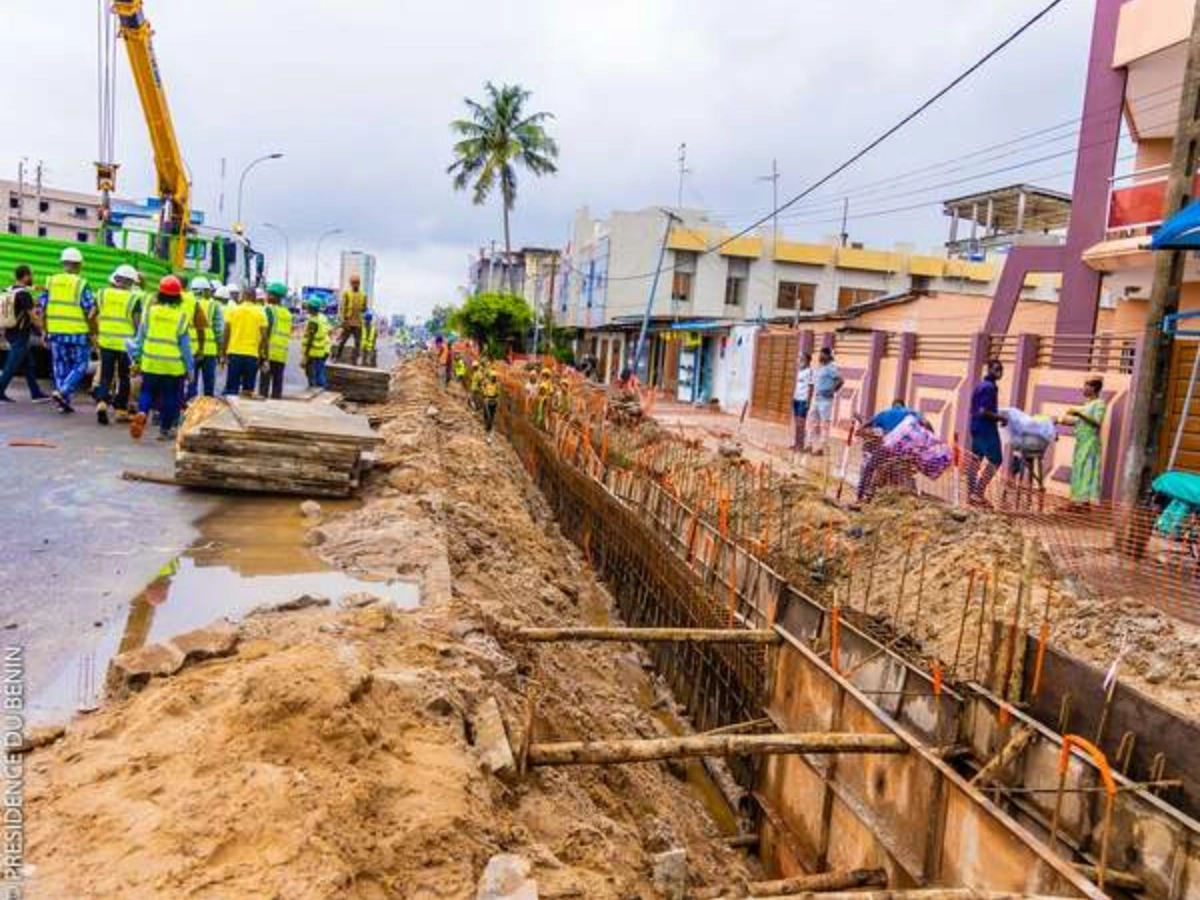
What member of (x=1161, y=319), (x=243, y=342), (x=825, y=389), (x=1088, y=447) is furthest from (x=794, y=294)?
(x=243, y=342)

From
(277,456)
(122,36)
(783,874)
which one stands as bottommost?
(783,874)

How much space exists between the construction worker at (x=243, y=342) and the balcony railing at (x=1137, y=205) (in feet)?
38.8

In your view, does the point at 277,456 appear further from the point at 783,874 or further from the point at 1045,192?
the point at 1045,192

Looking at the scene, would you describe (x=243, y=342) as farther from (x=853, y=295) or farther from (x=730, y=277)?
(x=853, y=295)

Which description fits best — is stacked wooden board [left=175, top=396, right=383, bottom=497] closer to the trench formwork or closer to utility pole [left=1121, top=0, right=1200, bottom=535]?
the trench formwork

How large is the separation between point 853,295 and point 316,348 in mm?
31385

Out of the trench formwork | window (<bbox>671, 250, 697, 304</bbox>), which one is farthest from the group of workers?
window (<bbox>671, 250, 697, 304</bbox>)

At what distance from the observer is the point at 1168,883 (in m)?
4.54

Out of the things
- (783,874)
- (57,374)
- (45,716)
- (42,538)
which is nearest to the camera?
(45,716)

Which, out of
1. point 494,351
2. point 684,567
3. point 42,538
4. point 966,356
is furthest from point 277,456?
point 494,351

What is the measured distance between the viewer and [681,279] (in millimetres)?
40031

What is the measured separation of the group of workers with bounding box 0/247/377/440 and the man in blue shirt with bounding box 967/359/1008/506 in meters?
8.42

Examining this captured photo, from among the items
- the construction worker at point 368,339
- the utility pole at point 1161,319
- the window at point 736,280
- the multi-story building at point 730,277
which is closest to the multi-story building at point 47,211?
the multi-story building at point 730,277

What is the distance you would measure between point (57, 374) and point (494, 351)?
1450 inches
